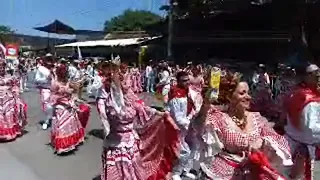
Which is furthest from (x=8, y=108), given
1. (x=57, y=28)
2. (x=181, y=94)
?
(x=57, y=28)

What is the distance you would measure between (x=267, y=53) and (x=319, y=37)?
447 cm

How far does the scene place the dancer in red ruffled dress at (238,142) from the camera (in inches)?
187

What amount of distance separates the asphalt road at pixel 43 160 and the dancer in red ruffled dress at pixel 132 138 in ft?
4.43

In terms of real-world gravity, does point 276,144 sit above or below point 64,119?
above

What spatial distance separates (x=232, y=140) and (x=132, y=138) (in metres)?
2.28

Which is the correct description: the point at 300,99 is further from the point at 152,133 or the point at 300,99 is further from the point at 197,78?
the point at 197,78

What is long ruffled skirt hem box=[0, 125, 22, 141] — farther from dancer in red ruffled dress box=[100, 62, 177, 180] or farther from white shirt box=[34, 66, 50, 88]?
dancer in red ruffled dress box=[100, 62, 177, 180]

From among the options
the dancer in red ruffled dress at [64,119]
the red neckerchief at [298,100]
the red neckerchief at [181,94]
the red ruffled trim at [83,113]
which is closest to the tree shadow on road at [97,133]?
the red ruffled trim at [83,113]

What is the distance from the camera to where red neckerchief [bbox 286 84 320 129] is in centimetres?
700

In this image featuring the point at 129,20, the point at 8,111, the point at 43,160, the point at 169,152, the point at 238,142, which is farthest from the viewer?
the point at 129,20

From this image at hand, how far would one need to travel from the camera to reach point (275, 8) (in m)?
27.4

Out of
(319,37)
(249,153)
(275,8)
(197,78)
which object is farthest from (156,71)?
(249,153)

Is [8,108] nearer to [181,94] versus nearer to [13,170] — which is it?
[13,170]

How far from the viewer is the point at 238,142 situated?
498 cm
